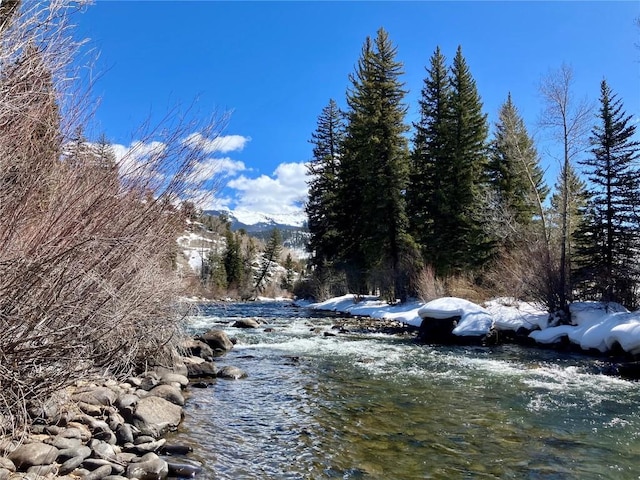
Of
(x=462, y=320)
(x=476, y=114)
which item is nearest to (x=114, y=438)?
(x=462, y=320)

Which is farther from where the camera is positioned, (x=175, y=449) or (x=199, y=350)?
(x=199, y=350)

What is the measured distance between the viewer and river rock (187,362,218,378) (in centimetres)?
859

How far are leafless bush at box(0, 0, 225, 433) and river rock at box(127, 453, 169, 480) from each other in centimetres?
98

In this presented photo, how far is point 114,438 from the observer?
15.2 feet

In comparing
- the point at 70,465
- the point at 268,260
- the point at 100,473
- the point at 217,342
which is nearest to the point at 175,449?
the point at 100,473

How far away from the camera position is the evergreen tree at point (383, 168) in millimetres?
22672

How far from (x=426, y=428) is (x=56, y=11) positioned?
5.46 metres

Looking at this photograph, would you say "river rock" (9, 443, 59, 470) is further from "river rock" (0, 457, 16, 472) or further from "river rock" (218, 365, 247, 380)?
"river rock" (218, 365, 247, 380)

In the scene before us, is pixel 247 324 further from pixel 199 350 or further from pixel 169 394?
pixel 169 394

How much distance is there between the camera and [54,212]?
294 centimetres

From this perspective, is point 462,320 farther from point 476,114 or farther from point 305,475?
point 476,114

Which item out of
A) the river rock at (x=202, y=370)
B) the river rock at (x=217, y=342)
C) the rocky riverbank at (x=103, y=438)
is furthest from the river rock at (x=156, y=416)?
the river rock at (x=217, y=342)

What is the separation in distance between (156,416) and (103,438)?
93 cm

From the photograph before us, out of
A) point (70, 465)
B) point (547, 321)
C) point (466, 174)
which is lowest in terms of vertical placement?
point (70, 465)
